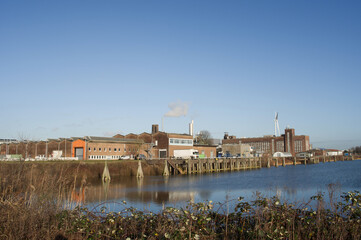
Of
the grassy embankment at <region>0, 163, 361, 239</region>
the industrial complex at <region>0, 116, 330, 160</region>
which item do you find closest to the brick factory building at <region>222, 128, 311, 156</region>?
the industrial complex at <region>0, 116, 330, 160</region>

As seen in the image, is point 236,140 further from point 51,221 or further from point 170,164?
point 51,221

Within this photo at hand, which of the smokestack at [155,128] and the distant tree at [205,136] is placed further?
the distant tree at [205,136]

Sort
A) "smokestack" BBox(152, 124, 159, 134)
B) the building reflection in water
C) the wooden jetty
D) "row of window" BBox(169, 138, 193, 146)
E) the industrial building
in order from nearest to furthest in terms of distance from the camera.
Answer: the building reflection in water
the wooden jetty
the industrial building
"row of window" BBox(169, 138, 193, 146)
"smokestack" BBox(152, 124, 159, 134)

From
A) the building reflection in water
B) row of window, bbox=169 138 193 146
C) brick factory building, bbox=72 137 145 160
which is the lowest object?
the building reflection in water

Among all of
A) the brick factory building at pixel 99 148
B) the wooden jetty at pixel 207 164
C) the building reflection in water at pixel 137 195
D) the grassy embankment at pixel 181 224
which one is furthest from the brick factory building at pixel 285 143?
the grassy embankment at pixel 181 224

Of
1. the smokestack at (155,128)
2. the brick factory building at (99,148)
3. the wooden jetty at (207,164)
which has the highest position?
the smokestack at (155,128)

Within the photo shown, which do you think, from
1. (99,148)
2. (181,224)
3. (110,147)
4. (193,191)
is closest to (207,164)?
(110,147)

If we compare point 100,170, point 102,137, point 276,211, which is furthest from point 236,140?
point 276,211

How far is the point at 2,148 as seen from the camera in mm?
80125

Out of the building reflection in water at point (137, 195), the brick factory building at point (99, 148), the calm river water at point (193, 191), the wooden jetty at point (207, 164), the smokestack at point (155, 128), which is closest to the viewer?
the calm river water at point (193, 191)

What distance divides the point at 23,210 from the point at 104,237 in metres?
2.54

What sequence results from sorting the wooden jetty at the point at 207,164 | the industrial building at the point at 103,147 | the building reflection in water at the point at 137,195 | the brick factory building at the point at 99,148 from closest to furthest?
the building reflection in water at the point at 137,195 < the wooden jetty at the point at 207,164 < the brick factory building at the point at 99,148 < the industrial building at the point at 103,147

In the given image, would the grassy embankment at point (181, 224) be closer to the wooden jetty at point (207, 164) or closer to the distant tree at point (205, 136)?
the wooden jetty at point (207, 164)

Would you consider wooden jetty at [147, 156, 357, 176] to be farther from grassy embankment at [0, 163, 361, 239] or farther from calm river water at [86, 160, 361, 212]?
grassy embankment at [0, 163, 361, 239]
